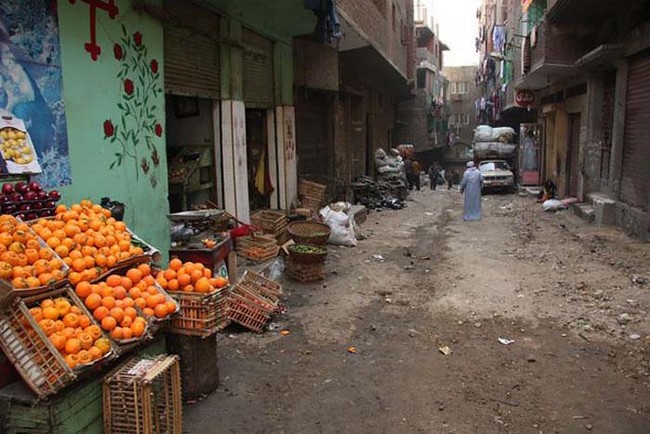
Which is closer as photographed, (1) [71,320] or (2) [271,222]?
(1) [71,320]

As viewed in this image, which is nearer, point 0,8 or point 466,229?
point 0,8

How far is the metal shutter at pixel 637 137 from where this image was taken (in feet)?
36.4

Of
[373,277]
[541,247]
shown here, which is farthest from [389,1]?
[373,277]

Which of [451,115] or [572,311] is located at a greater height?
[451,115]

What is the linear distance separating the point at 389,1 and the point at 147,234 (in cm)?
1480

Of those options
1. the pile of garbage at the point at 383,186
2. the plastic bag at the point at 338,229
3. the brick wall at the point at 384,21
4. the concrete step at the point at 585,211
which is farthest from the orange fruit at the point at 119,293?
the pile of garbage at the point at 383,186

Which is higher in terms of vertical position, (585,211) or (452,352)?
(585,211)

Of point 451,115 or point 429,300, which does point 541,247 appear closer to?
point 429,300

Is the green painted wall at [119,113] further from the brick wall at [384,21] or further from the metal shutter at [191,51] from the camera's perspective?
the brick wall at [384,21]

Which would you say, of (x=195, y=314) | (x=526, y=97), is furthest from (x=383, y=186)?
(x=195, y=314)

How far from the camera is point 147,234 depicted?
6312 mm

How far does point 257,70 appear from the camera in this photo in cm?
978

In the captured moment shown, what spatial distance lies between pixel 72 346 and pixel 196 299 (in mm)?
1079

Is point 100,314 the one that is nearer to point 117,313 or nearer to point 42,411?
point 117,313
